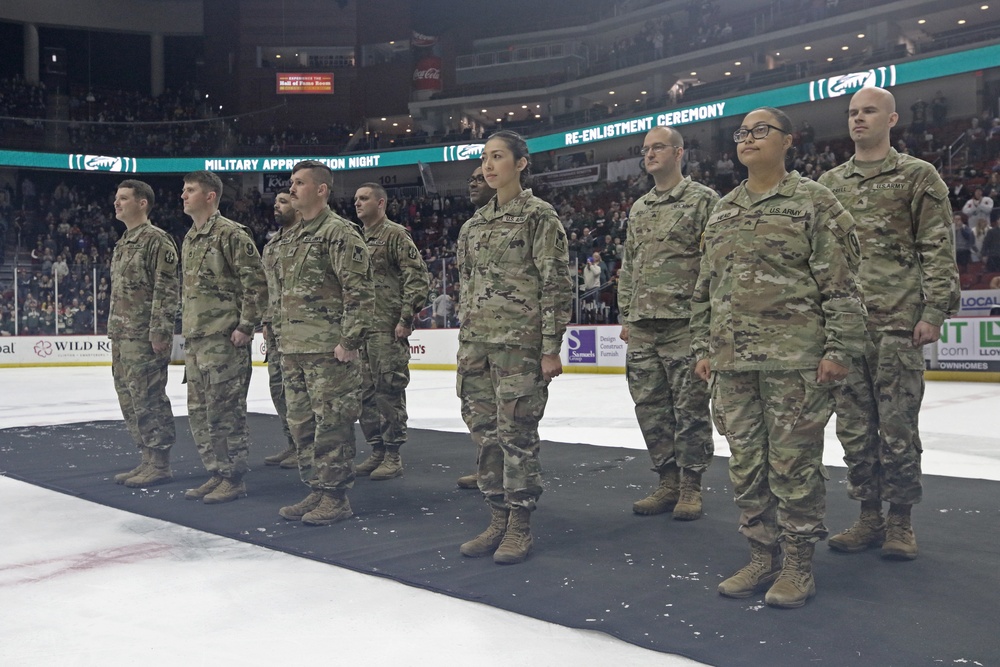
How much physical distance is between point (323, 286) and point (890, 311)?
2669 millimetres

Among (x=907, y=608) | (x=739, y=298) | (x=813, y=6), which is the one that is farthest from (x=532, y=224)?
(x=813, y=6)

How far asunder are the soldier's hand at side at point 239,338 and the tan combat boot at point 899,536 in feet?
11.3

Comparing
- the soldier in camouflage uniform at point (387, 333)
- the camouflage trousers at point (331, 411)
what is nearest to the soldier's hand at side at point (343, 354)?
the camouflage trousers at point (331, 411)

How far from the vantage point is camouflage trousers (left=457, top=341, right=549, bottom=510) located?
3822 mm

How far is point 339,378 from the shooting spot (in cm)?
452

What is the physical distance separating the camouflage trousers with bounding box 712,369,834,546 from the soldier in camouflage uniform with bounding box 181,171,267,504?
9.61 ft

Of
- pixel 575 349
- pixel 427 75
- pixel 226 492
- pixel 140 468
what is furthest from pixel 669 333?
pixel 427 75

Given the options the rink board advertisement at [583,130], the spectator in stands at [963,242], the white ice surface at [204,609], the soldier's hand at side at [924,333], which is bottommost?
the white ice surface at [204,609]

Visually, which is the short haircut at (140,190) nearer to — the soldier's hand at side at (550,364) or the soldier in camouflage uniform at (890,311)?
the soldier's hand at side at (550,364)

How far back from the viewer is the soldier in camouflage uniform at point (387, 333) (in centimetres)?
604

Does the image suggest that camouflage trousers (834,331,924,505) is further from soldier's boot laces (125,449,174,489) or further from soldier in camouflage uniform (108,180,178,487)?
soldier's boot laces (125,449,174,489)

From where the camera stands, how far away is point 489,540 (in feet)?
12.9

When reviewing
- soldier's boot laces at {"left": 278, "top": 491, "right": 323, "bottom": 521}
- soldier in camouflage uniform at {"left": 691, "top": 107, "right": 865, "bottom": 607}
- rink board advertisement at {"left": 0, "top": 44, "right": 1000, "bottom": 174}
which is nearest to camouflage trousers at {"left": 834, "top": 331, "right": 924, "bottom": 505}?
soldier in camouflage uniform at {"left": 691, "top": 107, "right": 865, "bottom": 607}

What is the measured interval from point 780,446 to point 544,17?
1274 inches
